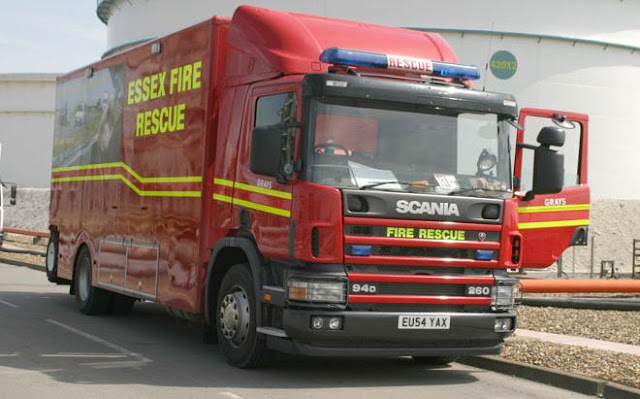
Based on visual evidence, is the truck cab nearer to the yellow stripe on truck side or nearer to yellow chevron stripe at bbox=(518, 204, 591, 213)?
the yellow stripe on truck side

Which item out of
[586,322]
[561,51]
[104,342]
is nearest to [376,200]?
[104,342]

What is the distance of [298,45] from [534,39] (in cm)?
2851

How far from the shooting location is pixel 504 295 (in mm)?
9711

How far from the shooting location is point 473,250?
946 centimetres

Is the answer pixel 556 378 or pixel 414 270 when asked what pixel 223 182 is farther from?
pixel 556 378

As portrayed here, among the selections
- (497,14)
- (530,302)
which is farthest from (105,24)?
(530,302)

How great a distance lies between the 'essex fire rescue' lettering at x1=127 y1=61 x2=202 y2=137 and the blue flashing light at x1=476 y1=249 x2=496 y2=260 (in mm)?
3697

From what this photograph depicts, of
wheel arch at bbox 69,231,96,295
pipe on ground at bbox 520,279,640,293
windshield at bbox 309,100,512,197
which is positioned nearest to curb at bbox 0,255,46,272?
wheel arch at bbox 69,231,96,295

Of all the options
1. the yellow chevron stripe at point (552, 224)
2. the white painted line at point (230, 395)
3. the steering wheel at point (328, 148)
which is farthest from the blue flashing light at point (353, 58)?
the yellow chevron stripe at point (552, 224)

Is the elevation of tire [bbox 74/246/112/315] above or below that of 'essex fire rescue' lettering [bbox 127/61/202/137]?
below

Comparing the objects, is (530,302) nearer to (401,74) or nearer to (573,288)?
(573,288)

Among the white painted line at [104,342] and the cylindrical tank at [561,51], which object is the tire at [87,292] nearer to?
the white painted line at [104,342]

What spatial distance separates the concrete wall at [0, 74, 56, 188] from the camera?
5438 centimetres

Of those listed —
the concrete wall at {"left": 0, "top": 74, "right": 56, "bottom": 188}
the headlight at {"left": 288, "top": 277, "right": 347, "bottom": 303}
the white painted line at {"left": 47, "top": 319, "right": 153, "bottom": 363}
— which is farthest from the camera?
the concrete wall at {"left": 0, "top": 74, "right": 56, "bottom": 188}
